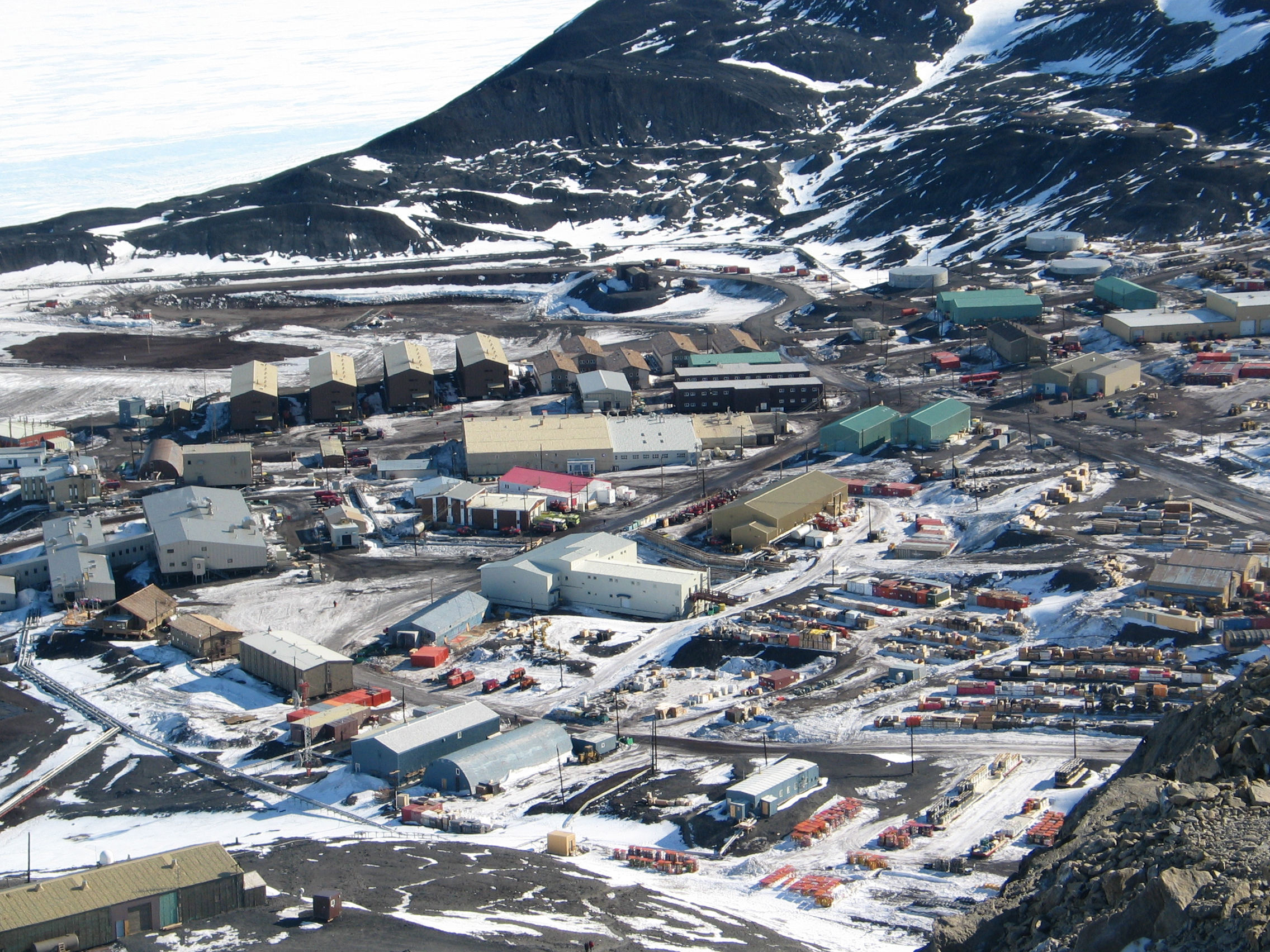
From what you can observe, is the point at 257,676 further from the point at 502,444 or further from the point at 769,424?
the point at 769,424

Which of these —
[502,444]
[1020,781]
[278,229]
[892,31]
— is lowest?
[1020,781]

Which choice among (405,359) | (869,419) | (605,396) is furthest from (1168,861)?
(405,359)

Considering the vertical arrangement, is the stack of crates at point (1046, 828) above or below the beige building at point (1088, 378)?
below

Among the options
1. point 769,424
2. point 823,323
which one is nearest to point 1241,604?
point 769,424

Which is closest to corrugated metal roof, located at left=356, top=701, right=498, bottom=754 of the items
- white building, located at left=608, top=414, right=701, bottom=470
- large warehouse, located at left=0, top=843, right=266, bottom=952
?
large warehouse, located at left=0, top=843, right=266, bottom=952

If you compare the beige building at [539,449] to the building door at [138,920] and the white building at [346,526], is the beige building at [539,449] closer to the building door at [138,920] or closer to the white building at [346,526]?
the white building at [346,526]

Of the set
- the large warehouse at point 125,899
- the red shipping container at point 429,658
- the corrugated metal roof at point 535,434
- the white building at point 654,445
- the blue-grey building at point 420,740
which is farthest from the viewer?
the white building at point 654,445

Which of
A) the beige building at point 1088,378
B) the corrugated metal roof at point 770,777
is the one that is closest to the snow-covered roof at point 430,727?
the corrugated metal roof at point 770,777

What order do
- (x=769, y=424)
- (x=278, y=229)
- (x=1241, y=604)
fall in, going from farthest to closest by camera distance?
(x=278, y=229), (x=769, y=424), (x=1241, y=604)
